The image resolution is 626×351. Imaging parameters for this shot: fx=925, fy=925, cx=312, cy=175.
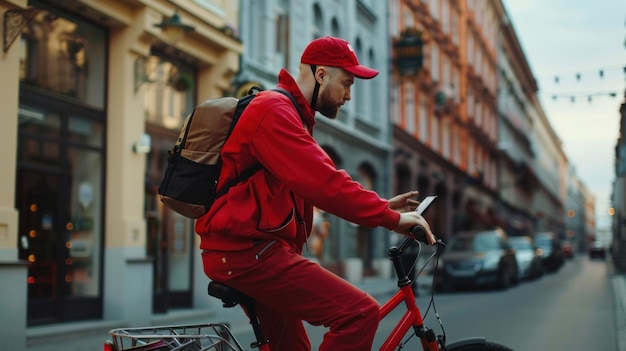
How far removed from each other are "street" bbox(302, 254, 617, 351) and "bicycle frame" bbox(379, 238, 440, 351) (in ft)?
8.99

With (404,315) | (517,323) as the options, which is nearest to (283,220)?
(404,315)

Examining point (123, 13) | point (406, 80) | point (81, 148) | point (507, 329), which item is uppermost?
point (406, 80)

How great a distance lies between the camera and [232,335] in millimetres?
3586

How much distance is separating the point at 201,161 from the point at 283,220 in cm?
40

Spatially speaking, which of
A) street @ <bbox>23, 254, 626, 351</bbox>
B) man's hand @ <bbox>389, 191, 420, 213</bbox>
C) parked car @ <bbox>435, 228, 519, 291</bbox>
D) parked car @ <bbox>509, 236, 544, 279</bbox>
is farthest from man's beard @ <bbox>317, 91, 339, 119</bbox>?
parked car @ <bbox>509, 236, 544, 279</bbox>

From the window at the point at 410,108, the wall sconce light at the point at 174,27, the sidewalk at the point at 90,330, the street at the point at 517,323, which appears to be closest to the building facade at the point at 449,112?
the window at the point at 410,108

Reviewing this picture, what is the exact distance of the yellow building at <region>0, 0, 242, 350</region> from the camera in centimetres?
1070

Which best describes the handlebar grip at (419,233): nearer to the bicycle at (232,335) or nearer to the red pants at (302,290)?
the bicycle at (232,335)

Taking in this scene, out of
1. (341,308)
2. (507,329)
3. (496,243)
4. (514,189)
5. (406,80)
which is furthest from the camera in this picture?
(514,189)

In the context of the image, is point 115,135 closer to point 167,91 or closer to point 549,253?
point 167,91

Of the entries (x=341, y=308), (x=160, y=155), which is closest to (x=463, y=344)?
(x=341, y=308)

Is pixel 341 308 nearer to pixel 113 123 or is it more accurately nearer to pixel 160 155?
pixel 113 123

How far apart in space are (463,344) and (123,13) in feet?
34.8

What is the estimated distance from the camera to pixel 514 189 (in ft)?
233
